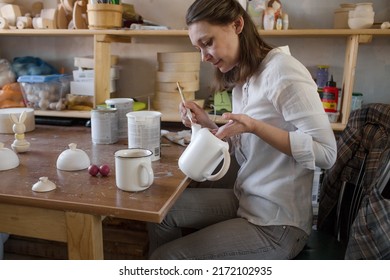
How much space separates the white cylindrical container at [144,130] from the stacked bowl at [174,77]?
1.93ft

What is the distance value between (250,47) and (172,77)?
633mm

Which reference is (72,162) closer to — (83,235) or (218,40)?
(83,235)

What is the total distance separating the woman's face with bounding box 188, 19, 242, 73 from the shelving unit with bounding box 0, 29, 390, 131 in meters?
0.49

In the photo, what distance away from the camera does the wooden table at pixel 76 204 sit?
725 mm

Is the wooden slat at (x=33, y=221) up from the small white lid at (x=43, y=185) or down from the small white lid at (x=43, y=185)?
down

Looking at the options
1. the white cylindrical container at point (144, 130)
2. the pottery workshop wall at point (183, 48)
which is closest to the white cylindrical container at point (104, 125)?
the white cylindrical container at point (144, 130)

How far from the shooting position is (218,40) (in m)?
0.96

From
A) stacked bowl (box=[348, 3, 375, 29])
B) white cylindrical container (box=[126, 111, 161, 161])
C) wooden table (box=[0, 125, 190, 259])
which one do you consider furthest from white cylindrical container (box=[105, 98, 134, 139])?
stacked bowl (box=[348, 3, 375, 29])

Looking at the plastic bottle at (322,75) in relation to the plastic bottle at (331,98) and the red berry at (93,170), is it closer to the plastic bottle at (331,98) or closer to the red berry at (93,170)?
the plastic bottle at (331,98)

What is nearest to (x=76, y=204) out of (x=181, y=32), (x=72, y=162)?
(x=72, y=162)

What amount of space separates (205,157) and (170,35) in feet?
2.86

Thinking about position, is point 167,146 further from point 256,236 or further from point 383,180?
point 383,180

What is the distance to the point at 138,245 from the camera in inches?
57.2

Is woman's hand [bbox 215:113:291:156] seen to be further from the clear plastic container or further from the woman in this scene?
the clear plastic container
